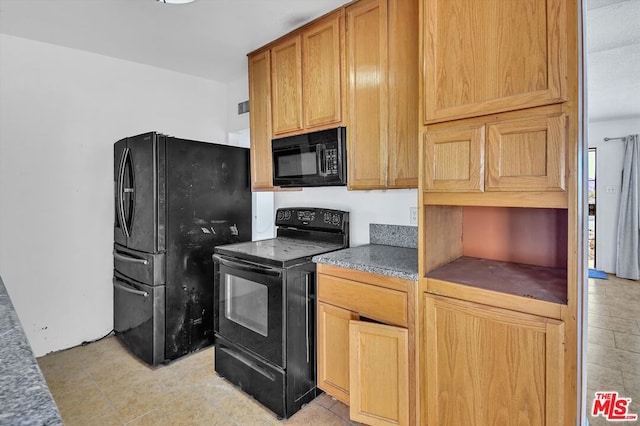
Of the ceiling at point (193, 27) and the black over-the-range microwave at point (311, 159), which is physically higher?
the ceiling at point (193, 27)

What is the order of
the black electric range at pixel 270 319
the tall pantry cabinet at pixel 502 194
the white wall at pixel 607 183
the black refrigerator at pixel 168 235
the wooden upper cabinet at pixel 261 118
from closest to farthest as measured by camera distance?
the tall pantry cabinet at pixel 502 194
the black electric range at pixel 270 319
the black refrigerator at pixel 168 235
the wooden upper cabinet at pixel 261 118
the white wall at pixel 607 183

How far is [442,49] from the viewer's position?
1.43m

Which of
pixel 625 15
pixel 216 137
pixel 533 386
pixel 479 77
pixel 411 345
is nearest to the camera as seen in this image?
pixel 533 386

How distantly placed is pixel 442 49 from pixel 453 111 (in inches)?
11.1

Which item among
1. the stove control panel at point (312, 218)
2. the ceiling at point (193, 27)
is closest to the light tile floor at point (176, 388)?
the stove control panel at point (312, 218)

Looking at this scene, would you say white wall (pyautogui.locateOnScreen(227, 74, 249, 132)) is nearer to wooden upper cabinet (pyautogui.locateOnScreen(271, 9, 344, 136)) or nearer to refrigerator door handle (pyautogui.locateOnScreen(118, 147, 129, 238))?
wooden upper cabinet (pyautogui.locateOnScreen(271, 9, 344, 136))

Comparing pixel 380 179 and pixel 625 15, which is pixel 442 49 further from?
pixel 625 15

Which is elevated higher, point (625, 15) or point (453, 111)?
point (625, 15)

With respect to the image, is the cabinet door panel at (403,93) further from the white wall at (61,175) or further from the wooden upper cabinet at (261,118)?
the white wall at (61,175)

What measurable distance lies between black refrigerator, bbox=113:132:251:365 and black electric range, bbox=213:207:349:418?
44 centimetres

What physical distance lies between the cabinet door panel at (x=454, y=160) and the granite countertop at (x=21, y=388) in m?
1.38

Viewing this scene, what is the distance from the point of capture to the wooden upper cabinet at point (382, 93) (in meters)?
1.79

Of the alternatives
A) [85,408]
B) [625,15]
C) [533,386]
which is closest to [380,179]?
A: [533,386]

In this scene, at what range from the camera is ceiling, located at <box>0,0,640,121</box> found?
2037mm
